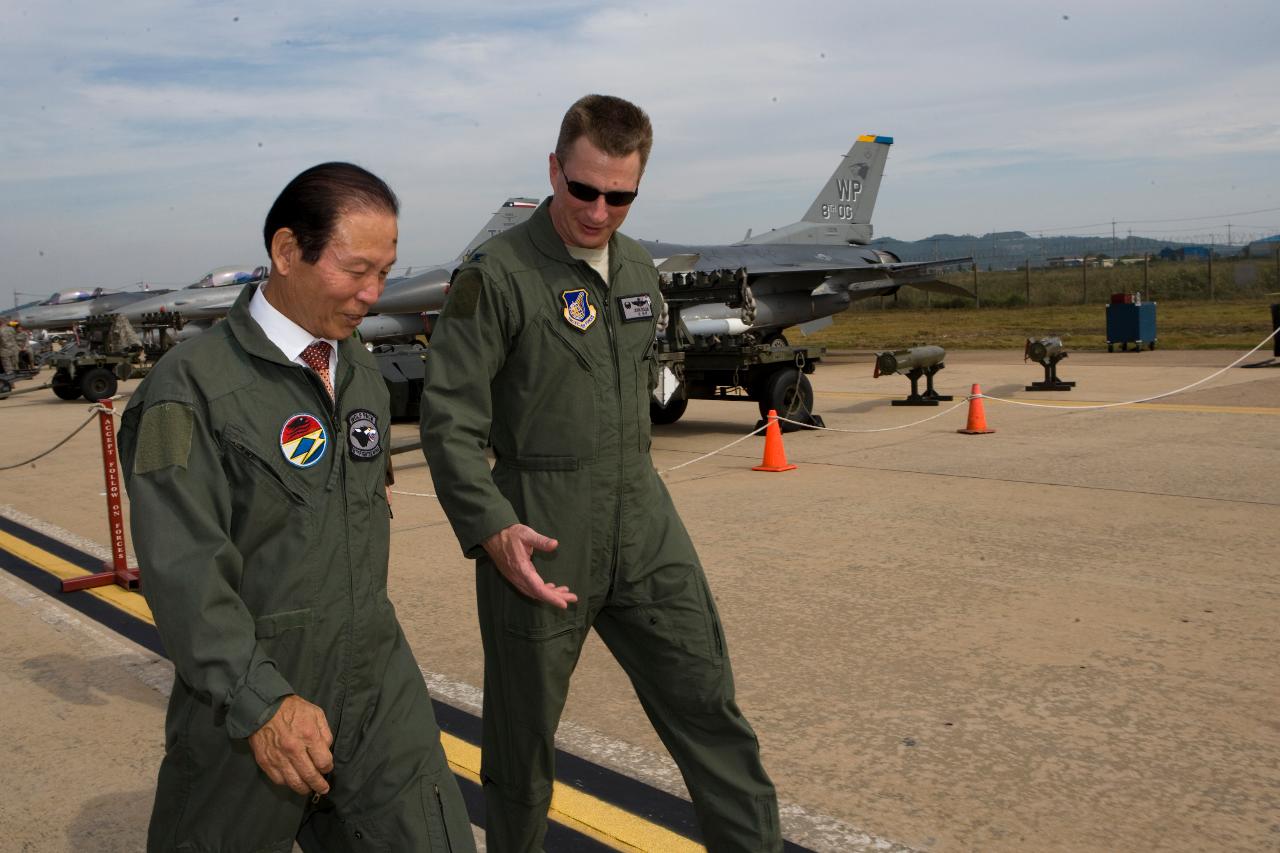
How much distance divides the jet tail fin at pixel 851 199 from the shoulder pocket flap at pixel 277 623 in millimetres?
25174

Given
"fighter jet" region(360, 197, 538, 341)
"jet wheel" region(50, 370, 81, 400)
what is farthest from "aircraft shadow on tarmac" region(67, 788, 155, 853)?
"jet wheel" region(50, 370, 81, 400)

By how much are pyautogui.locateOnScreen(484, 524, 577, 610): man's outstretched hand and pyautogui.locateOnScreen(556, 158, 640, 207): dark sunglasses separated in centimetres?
79

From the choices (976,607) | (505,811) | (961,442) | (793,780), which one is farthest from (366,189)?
(961,442)

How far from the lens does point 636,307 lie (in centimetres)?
282

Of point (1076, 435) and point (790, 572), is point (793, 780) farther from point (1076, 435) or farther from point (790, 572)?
point (1076, 435)

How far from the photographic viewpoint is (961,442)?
35.7 feet

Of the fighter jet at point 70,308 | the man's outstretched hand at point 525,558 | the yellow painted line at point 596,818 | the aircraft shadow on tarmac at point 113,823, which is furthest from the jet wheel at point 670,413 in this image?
the fighter jet at point 70,308

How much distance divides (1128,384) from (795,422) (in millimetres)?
6577

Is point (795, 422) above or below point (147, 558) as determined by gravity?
below

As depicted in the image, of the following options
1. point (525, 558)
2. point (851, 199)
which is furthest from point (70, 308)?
point (525, 558)

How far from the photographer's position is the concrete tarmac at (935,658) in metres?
3.42

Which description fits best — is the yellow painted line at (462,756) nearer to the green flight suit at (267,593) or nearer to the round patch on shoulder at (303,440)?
the green flight suit at (267,593)

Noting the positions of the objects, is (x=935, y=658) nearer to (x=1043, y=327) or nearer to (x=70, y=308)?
(x=1043, y=327)

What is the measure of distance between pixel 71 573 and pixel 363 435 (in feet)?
18.7
